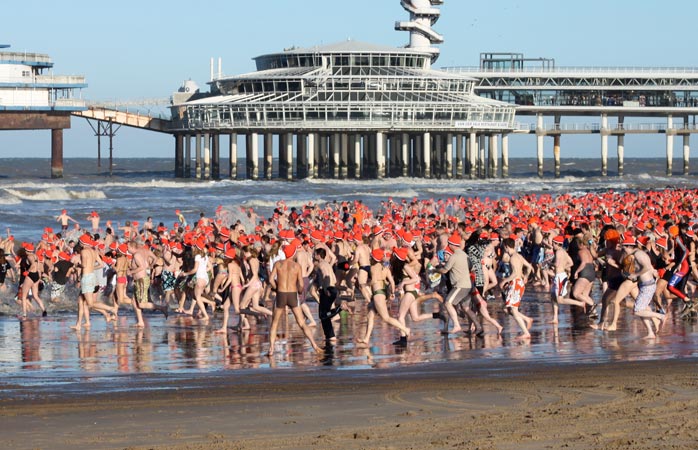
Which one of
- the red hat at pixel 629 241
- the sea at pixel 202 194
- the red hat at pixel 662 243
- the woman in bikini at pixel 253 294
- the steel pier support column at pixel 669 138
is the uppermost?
the steel pier support column at pixel 669 138

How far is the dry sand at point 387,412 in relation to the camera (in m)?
8.67

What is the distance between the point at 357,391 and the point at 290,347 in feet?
12.9

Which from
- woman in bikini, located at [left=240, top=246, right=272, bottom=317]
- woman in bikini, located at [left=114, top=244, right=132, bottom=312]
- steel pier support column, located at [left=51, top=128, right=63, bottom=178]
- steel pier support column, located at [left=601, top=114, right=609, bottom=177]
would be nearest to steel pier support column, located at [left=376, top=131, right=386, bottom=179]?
steel pier support column, located at [left=601, top=114, right=609, bottom=177]

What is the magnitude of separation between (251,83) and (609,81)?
26.8 metres

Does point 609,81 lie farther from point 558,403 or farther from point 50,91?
point 558,403

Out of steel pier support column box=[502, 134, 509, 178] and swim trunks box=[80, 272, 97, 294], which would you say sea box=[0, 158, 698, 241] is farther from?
swim trunks box=[80, 272, 97, 294]

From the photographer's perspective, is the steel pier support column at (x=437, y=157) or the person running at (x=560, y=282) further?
the steel pier support column at (x=437, y=157)

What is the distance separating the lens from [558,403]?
994 centimetres

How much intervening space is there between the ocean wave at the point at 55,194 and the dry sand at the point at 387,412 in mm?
55070

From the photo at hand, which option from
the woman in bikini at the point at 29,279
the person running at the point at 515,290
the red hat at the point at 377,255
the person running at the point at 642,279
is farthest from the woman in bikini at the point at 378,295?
the woman in bikini at the point at 29,279

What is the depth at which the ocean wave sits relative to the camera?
215 ft

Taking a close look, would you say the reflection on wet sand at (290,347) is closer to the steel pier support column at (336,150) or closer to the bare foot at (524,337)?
the bare foot at (524,337)

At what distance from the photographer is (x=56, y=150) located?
81.8 meters

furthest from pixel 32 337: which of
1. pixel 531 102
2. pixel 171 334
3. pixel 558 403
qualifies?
pixel 531 102
